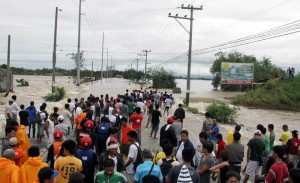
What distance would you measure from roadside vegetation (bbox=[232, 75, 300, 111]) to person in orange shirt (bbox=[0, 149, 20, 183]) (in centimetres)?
4329

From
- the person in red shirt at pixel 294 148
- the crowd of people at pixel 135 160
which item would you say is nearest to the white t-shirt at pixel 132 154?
the crowd of people at pixel 135 160

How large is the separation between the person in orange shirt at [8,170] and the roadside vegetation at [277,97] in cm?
4329

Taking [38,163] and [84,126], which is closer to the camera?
[38,163]

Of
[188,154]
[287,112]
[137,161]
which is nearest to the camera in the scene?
[188,154]

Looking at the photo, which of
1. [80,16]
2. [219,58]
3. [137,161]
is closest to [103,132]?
[137,161]

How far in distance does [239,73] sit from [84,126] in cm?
5471

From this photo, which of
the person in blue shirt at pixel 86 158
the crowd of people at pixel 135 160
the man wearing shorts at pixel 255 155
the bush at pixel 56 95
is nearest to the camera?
the crowd of people at pixel 135 160

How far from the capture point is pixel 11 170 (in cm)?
629

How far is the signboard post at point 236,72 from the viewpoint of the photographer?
6203 cm

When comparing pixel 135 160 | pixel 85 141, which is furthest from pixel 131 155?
pixel 85 141

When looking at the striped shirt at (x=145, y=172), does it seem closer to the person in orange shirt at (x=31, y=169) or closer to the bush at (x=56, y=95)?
the person in orange shirt at (x=31, y=169)

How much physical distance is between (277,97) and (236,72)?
52.8ft

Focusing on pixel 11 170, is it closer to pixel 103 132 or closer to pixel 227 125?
pixel 103 132

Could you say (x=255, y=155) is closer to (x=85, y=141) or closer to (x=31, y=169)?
(x=85, y=141)
